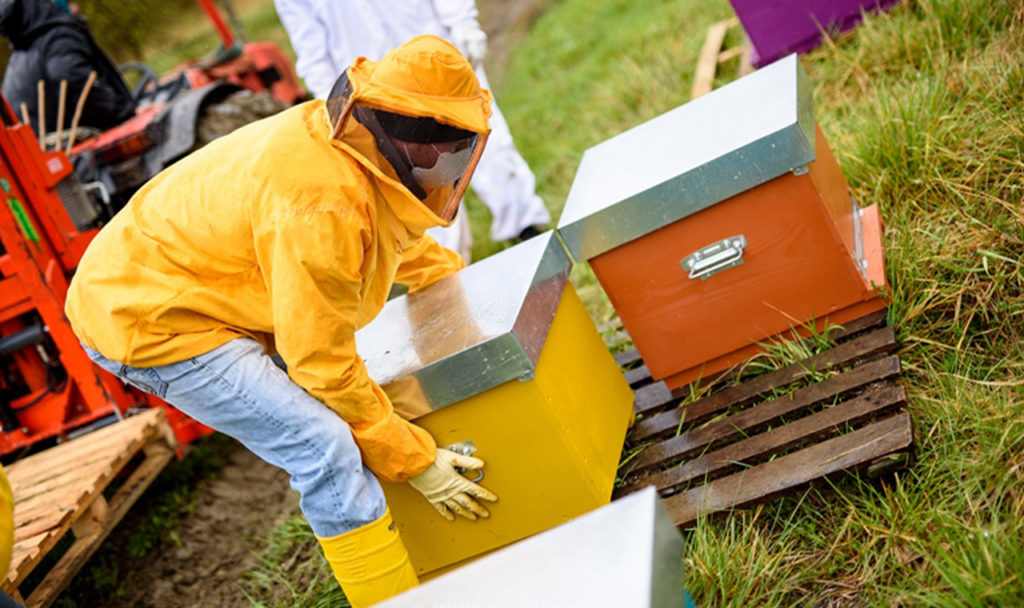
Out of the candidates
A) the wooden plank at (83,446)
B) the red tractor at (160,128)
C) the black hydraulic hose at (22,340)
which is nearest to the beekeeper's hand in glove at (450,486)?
the wooden plank at (83,446)

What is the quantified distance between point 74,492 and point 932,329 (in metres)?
2.85

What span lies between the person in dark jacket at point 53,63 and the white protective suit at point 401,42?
1.15 metres

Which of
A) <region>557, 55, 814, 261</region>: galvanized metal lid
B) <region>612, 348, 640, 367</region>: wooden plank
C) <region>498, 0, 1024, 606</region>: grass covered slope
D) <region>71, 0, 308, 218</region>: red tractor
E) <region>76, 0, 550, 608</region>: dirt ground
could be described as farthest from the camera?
<region>71, 0, 308, 218</region>: red tractor

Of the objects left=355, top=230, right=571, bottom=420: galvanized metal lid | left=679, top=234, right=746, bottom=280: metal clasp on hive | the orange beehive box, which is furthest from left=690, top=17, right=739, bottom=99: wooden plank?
left=355, top=230, right=571, bottom=420: galvanized metal lid

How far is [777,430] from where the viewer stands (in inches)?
104

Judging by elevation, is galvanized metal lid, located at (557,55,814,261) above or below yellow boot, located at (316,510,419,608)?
above

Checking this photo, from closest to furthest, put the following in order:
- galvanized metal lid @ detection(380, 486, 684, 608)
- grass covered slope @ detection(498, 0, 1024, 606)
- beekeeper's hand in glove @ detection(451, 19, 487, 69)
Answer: galvanized metal lid @ detection(380, 486, 684, 608) < grass covered slope @ detection(498, 0, 1024, 606) < beekeeper's hand in glove @ detection(451, 19, 487, 69)

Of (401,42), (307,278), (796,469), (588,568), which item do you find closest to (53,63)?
(401,42)

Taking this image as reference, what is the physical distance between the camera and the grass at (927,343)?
2141 mm

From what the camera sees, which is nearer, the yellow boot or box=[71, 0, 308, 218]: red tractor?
the yellow boot

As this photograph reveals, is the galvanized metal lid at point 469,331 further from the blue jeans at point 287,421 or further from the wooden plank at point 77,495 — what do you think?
the wooden plank at point 77,495

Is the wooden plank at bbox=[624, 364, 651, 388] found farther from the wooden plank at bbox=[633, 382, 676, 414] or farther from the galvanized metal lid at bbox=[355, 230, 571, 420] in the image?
the galvanized metal lid at bbox=[355, 230, 571, 420]

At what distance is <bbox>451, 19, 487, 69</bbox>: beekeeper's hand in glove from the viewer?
4426 mm

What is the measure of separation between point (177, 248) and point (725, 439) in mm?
1584
